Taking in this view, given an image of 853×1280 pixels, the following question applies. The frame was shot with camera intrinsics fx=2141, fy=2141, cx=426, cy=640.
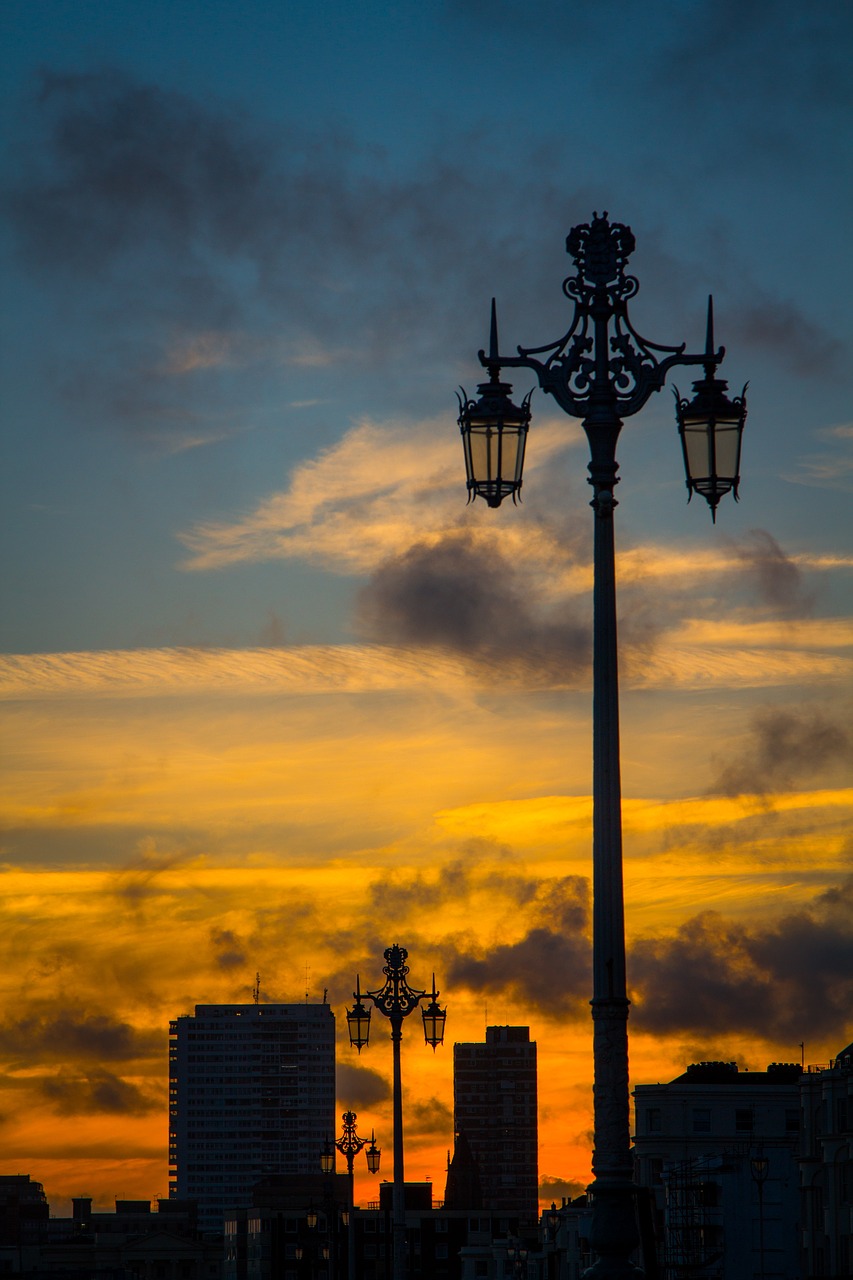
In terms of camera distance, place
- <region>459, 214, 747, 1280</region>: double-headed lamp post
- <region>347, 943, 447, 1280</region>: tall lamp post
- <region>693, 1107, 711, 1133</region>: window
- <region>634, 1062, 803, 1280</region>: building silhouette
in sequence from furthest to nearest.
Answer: <region>693, 1107, 711, 1133</region>: window < <region>634, 1062, 803, 1280</region>: building silhouette < <region>347, 943, 447, 1280</region>: tall lamp post < <region>459, 214, 747, 1280</region>: double-headed lamp post

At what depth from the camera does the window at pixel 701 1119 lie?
137500mm

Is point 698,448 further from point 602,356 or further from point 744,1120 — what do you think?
point 744,1120

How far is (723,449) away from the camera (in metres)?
18.7

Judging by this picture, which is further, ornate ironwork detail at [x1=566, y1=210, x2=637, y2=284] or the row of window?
the row of window

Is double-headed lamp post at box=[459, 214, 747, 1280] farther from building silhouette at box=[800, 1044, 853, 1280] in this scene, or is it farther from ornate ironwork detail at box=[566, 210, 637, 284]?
building silhouette at box=[800, 1044, 853, 1280]

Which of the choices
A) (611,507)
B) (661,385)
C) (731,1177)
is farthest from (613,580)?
(731,1177)

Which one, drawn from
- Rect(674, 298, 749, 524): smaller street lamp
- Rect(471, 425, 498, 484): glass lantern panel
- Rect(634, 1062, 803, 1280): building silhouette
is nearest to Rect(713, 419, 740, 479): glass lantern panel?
Rect(674, 298, 749, 524): smaller street lamp

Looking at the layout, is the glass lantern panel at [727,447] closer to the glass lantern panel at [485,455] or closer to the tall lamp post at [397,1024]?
the glass lantern panel at [485,455]

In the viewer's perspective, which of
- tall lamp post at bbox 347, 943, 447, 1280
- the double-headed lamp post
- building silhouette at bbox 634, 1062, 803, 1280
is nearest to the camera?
the double-headed lamp post

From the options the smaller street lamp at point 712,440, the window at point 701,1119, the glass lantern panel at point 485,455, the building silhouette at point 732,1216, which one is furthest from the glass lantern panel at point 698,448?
the window at point 701,1119

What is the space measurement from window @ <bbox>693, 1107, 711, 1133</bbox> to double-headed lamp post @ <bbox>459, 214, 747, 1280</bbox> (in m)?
123

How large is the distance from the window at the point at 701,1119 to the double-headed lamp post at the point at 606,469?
123m

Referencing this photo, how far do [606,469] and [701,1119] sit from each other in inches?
4884

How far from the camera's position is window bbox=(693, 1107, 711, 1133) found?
138 m
